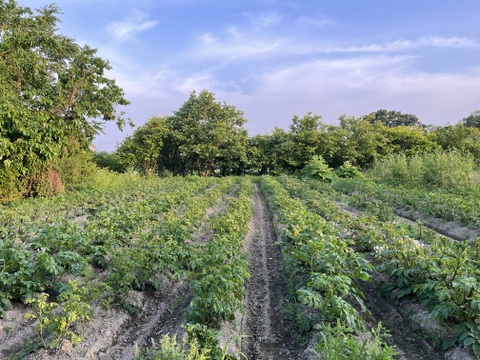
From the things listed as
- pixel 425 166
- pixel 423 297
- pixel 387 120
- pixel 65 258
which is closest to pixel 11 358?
pixel 65 258

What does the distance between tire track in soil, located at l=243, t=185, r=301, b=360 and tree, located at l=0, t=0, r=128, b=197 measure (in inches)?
302

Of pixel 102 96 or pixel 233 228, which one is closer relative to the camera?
pixel 233 228

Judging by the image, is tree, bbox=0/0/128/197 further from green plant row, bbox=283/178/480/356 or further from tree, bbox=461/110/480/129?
tree, bbox=461/110/480/129

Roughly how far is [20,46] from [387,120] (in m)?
57.4

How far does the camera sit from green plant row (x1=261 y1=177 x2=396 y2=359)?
8.82 feet

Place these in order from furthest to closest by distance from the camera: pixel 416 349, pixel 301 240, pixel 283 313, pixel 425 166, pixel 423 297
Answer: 1. pixel 425 166
2. pixel 301 240
3. pixel 283 313
4. pixel 423 297
5. pixel 416 349

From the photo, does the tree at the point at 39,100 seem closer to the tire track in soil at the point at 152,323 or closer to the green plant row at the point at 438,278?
the tire track in soil at the point at 152,323

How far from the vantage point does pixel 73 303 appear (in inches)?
122

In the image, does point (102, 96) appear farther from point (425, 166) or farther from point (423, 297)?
point (425, 166)

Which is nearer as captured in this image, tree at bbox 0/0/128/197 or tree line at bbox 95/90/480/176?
tree at bbox 0/0/128/197

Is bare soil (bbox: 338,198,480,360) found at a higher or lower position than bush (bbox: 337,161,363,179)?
lower

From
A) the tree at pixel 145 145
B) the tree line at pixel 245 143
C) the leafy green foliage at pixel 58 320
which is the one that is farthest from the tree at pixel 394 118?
the leafy green foliage at pixel 58 320

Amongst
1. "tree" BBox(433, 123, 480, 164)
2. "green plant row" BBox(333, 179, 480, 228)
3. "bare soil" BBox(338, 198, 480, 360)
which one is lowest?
"bare soil" BBox(338, 198, 480, 360)

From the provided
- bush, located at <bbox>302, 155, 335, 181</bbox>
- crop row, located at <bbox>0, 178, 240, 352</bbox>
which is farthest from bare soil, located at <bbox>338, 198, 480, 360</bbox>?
bush, located at <bbox>302, 155, 335, 181</bbox>
